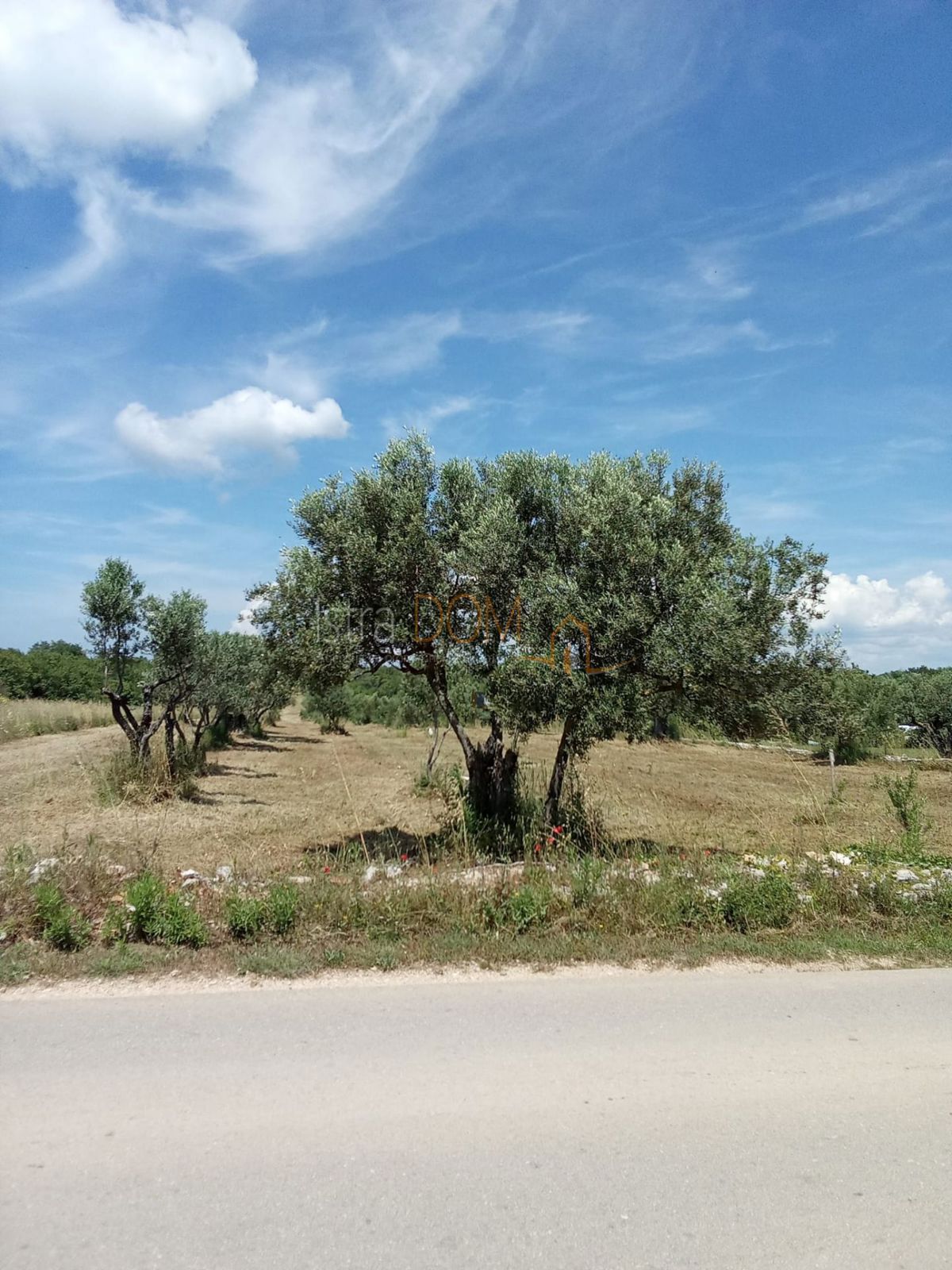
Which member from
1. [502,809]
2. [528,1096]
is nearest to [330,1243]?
[528,1096]

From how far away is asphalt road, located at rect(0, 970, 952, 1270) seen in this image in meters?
2.88

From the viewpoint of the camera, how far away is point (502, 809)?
1211 centimetres

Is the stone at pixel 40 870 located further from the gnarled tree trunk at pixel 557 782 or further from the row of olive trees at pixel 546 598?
the gnarled tree trunk at pixel 557 782

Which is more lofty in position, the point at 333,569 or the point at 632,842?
the point at 333,569

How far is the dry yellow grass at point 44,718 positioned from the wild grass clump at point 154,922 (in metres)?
24.4

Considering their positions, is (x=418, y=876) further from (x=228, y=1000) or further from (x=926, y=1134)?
(x=926, y=1134)

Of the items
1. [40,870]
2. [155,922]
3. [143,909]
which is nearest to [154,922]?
[155,922]

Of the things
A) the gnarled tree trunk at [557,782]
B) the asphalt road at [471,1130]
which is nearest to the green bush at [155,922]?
the asphalt road at [471,1130]

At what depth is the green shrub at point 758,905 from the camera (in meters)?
6.86

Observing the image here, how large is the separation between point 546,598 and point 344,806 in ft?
34.4

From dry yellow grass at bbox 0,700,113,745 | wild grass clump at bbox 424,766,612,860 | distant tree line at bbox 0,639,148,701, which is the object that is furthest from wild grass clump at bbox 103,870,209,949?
distant tree line at bbox 0,639,148,701

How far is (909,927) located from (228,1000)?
5.94m

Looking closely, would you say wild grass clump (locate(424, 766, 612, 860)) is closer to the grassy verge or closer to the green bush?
the grassy verge

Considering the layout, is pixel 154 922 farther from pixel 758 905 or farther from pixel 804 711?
pixel 804 711
